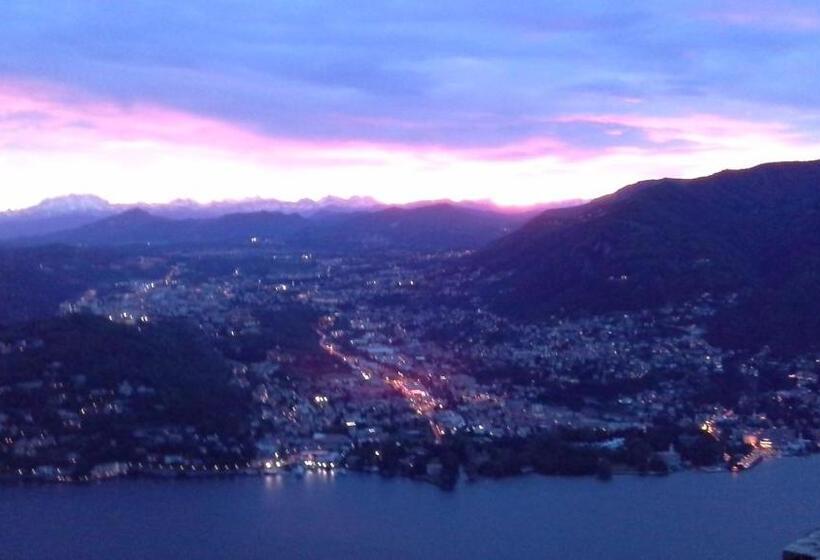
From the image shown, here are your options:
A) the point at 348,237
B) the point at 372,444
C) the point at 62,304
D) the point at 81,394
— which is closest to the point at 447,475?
the point at 372,444

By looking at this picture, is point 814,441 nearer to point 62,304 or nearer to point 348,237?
point 62,304

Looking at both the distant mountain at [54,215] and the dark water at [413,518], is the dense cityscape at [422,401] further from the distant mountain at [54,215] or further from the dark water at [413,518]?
the distant mountain at [54,215]

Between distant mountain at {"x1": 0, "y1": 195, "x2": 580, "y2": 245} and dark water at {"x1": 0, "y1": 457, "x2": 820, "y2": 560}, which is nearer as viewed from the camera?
dark water at {"x1": 0, "y1": 457, "x2": 820, "y2": 560}

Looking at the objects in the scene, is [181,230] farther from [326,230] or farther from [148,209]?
[148,209]

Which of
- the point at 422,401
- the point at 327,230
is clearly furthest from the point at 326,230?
the point at 422,401

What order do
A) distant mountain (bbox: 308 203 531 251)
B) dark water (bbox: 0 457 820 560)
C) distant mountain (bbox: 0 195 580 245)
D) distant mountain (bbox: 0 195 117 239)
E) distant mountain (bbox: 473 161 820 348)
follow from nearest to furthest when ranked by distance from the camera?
dark water (bbox: 0 457 820 560), distant mountain (bbox: 473 161 820 348), distant mountain (bbox: 308 203 531 251), distant mountain (bbox: 0 195 117 239), distant mountain (bbox: 0 195 580 245)

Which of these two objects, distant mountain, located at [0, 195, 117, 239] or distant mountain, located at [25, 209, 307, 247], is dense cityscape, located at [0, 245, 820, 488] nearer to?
distant mountain, located at [25, 209, 307, 247]

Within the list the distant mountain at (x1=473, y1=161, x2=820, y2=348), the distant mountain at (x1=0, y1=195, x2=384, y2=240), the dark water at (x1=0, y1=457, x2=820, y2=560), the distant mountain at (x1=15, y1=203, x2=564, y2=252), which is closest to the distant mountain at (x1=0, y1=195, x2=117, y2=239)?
the distant mountain at (x1=0, y1=195, x2=384, y2=240)
